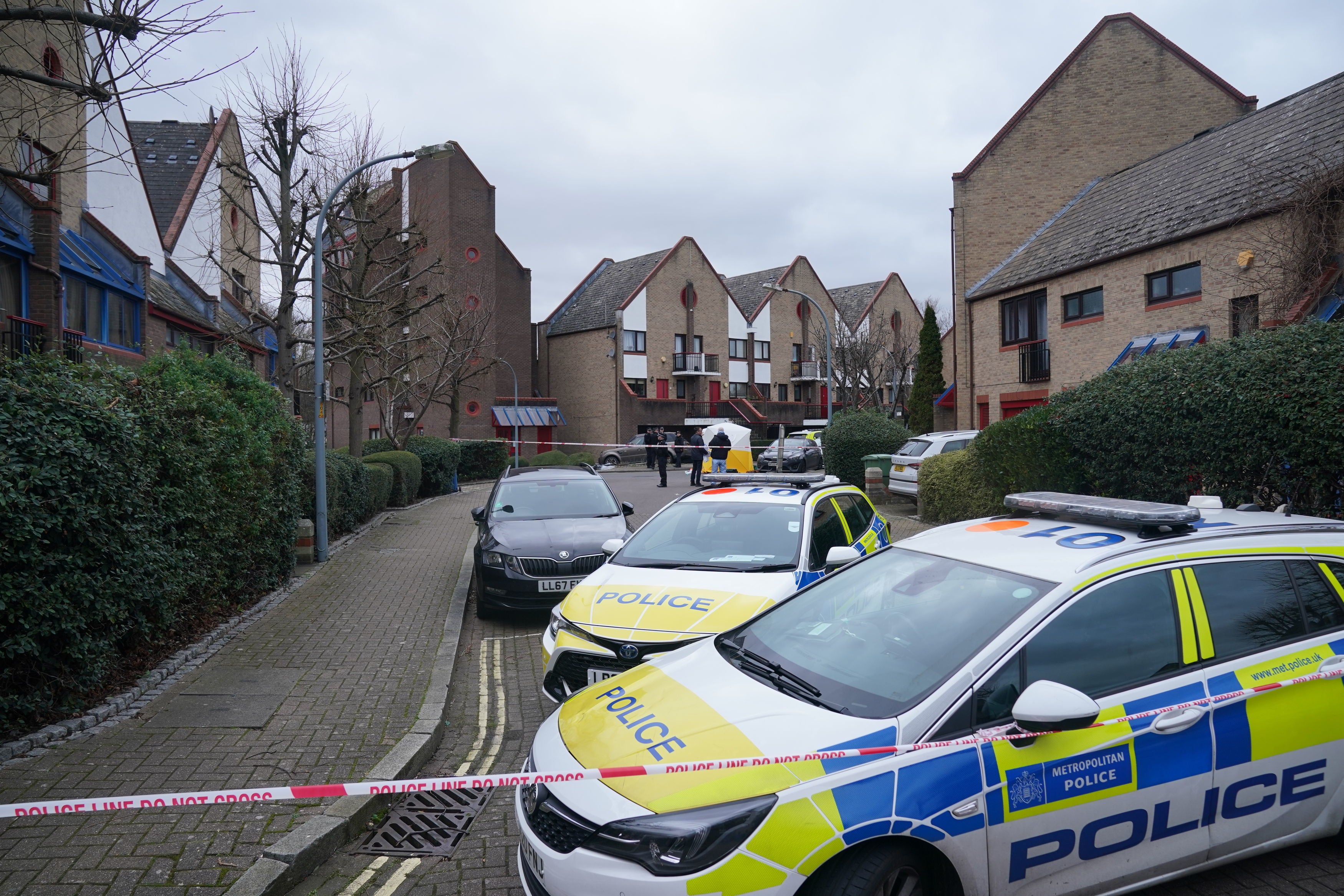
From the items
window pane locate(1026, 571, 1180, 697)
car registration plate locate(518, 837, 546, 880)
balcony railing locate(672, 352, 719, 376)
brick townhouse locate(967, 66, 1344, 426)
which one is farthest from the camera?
balcony railing locate(672, 352, 719, 376)

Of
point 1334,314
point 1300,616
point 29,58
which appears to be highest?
point 29,58

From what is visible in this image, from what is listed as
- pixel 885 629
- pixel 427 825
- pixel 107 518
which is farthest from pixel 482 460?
pixel 885 629

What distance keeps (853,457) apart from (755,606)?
631 inches

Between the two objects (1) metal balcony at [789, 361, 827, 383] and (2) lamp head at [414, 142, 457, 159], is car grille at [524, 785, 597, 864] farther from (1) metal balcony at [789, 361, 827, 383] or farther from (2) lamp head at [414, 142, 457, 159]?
(1) metal balcony at [789, 361, 827, 383]

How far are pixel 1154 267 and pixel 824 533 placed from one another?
13685 mm

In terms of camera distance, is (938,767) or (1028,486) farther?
(1028,486)

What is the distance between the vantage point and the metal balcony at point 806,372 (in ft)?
202

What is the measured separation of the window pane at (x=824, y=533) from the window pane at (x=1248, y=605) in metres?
3.38

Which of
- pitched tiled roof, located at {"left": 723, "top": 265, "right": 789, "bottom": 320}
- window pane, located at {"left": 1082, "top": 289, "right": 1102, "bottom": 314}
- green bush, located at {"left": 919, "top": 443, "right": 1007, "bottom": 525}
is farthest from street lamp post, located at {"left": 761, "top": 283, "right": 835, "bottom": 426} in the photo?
pitched tiled roof, located at {"left": 723, "top": 265, "right": 789, "bottom": 320}

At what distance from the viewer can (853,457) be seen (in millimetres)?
21312

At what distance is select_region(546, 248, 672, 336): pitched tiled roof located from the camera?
5394 centimetres

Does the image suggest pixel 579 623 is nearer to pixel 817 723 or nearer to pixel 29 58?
pixel 817 723

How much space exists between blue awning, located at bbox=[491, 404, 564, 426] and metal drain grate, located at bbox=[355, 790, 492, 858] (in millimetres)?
43285

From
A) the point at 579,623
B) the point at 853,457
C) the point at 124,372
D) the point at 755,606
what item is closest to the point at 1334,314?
the point at 853,457
